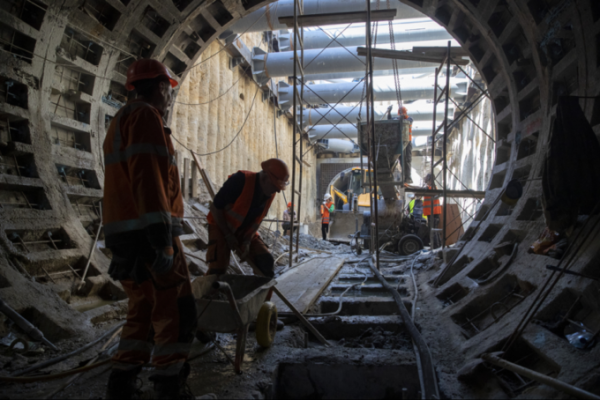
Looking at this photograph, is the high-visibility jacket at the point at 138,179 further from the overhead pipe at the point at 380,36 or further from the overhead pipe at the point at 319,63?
the overhead pipe at the point at 380,36

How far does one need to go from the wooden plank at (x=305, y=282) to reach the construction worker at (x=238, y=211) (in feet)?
3.33

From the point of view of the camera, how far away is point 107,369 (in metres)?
2.71

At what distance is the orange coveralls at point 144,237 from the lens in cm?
216

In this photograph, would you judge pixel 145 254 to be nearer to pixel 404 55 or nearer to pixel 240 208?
pixel 240 208

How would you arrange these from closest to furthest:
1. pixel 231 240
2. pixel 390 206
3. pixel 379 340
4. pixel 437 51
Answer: pixel 231 240 → pixel 379 340 → pixel 437 51 → pixel 390 206

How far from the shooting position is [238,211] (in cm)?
373

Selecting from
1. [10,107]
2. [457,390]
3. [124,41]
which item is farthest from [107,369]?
[124,41]

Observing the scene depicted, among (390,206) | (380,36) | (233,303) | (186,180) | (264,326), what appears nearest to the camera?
(233,303)

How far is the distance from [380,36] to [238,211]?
11.9m

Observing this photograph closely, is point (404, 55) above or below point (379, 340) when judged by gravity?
above

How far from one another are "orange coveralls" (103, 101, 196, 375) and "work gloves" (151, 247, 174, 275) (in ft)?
0.12

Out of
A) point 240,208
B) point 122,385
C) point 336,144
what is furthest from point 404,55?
point 336,144

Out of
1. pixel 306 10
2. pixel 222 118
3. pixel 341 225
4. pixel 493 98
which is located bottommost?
pixel 341 225

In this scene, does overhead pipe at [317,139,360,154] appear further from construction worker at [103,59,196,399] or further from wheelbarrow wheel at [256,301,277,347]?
construction worker at [103,59,196,399]
